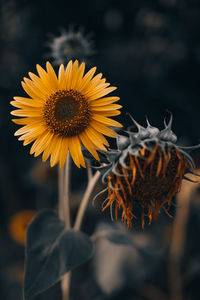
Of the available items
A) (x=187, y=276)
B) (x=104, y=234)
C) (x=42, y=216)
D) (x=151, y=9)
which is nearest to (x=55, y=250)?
(x=42, y=216)

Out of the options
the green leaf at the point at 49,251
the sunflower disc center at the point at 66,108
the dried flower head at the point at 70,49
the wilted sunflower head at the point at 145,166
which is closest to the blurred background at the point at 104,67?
the dried flower head at the point at 70,49

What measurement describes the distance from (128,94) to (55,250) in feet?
5.91

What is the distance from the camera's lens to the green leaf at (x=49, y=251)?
1.06m

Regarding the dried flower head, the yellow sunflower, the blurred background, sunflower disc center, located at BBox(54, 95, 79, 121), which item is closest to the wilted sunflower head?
the yellow sunflower

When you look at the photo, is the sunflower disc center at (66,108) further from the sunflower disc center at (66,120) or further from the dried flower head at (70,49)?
the dried flower head at (70,49)

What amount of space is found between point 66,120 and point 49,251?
499 mm

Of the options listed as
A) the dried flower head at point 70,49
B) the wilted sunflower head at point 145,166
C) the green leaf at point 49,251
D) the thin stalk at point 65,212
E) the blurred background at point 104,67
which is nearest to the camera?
the wilted sunflower head at point 145,166

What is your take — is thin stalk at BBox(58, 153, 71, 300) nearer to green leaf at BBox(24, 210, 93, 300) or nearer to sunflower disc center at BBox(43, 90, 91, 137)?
green leaf at BBox(24, 210, 93, 300)

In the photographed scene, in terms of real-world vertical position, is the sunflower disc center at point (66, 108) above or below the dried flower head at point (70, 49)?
below

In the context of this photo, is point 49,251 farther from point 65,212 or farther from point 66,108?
point 66,108

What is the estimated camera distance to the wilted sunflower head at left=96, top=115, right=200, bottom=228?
0.95 m

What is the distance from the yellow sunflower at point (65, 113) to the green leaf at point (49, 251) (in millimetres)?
373

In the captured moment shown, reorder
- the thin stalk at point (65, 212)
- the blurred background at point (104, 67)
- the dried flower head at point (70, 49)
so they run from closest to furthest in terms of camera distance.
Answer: the thin stalk at point (65, 212), the dried flower head at point (70, 49), the blurred background at point (104, 67)

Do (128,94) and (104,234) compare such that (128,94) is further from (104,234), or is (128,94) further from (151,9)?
(104,234)
